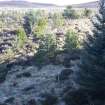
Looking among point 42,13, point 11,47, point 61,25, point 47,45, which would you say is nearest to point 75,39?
point 47,45

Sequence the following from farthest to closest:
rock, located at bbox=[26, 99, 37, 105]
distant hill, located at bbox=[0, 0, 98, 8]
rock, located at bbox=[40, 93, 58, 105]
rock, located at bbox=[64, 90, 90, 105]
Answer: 1. distant hill, located at bbox=[0, 0, 98, 8]
2. rock, located at bbox=[26, 99, 37, 105]
3. rock, located at bbox=[40, 93, 58, 105]
4. rock, located at bbox=[64, 90, 90, 105]

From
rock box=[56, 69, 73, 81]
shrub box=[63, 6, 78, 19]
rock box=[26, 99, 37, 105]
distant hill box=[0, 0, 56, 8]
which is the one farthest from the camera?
distant hill box=[0, 0, 56, 8]

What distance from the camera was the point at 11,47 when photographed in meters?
53.5

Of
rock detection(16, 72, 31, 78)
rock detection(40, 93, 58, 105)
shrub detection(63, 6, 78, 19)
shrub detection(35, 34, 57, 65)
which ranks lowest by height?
rock detection(40, 93, 58, 105)

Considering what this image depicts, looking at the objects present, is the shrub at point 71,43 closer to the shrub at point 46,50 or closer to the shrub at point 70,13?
the shrub at point 46,50

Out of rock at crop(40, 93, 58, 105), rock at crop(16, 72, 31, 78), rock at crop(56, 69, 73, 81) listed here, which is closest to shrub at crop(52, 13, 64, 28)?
rock at crop(16, 72, 31, 78)

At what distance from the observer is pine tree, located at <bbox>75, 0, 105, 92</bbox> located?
28.8m

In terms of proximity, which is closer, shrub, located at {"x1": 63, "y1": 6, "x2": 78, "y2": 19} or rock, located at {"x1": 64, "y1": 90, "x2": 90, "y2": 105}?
rock, located at {"x1": 64, "y1": 90, "x2": 90, "y2": 105}

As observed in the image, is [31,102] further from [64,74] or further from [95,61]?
[95,61]

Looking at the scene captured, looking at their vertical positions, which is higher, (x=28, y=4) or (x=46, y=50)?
(x=28, y=4)

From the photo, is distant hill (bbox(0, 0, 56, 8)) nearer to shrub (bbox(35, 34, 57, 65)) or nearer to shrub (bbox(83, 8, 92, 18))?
shrub (bbox(83, 8, 92, 18))

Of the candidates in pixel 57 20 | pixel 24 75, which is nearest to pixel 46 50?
pixel 24 75

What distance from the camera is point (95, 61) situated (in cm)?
2914

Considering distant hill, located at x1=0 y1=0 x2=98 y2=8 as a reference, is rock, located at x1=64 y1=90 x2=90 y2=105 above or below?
below
